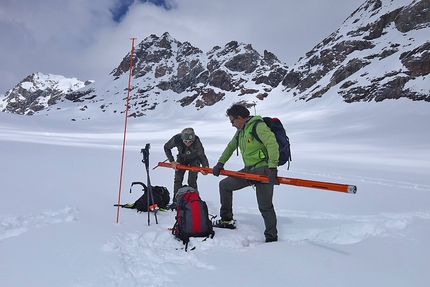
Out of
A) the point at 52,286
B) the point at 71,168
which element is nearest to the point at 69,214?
the point at 52,286

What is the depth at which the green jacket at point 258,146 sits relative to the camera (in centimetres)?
366

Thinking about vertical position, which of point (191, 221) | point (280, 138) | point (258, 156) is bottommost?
point (191, 221)

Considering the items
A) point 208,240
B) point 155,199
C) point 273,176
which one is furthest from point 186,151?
point 273,176

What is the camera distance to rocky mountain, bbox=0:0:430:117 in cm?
4088

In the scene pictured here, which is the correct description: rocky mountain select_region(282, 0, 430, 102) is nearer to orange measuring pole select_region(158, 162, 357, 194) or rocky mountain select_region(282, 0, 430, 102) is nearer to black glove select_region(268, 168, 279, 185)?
orange measuring pole select_region(158, 162, 357, 194)

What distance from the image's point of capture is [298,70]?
7131 cm

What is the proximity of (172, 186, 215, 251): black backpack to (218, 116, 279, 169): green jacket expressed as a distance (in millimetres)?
1064

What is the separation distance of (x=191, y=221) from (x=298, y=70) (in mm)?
74259

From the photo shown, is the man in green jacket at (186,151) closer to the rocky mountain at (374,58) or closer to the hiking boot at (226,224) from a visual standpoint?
the hiking boot at (226,224)

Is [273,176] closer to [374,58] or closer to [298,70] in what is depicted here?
[374,58]

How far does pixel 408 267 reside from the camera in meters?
2.83

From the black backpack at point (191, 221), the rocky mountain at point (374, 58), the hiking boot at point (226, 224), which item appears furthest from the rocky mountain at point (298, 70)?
the black backpack at point (191, 221)

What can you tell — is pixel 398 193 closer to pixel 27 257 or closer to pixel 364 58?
pixel 27 257

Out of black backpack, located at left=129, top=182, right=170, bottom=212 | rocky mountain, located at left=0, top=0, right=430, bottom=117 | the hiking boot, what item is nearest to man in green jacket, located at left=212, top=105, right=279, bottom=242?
the hiking boot
